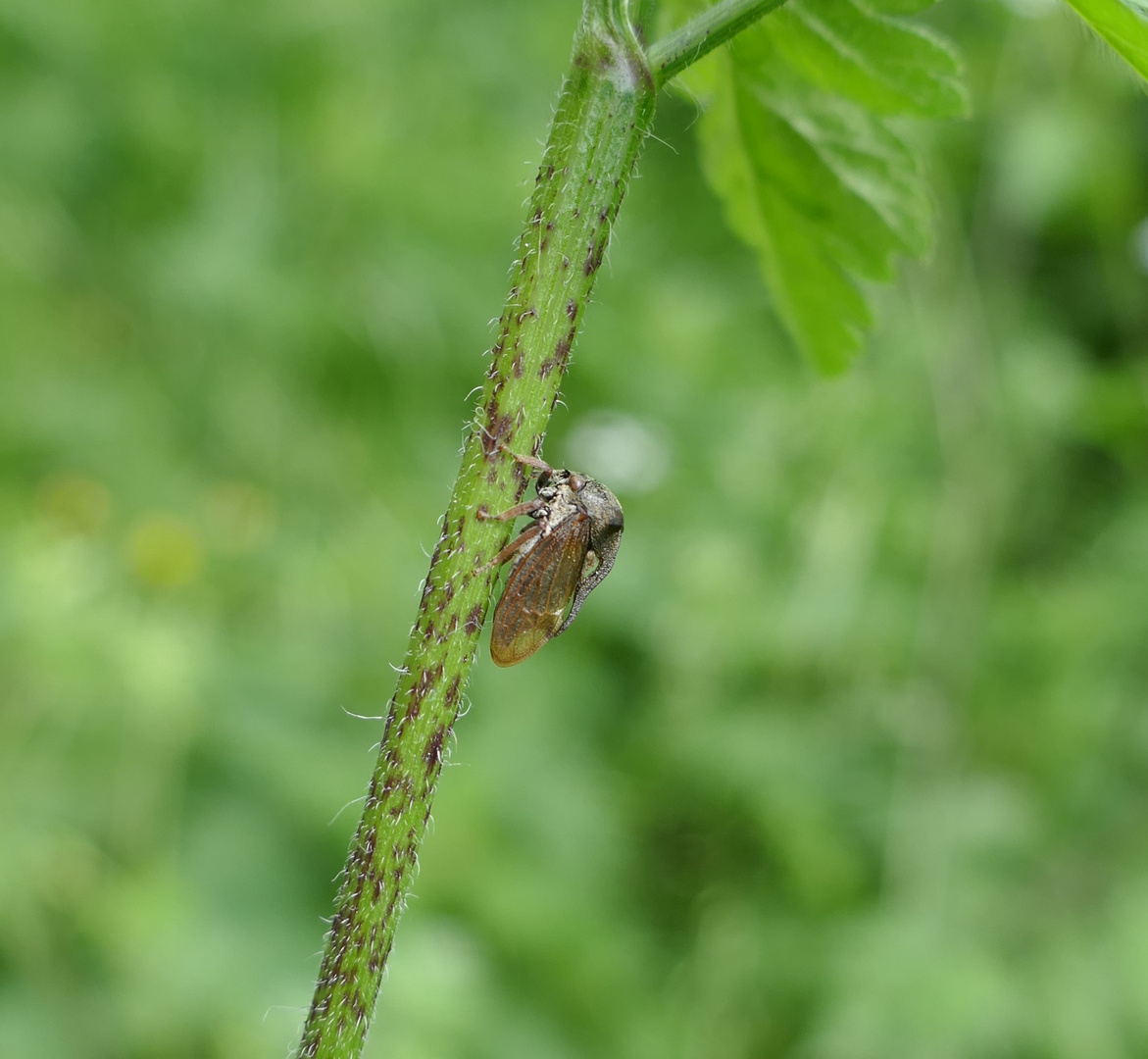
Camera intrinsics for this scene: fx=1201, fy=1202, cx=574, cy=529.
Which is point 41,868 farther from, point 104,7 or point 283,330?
point 104,7

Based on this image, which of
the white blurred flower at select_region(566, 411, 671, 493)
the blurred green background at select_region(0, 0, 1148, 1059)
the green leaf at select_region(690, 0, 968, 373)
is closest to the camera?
the green leaf at select_region(690, 0, 968, 373)

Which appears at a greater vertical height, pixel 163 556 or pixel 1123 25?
pixel 163 556

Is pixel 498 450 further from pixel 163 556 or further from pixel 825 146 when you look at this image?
pixel 163 556

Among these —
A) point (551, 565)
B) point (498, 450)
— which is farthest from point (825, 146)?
point (551, 565)

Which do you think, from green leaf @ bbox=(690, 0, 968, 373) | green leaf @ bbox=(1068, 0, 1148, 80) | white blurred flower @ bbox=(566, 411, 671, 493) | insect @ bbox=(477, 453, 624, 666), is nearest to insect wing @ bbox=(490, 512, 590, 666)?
insect @ bbox=(477, 453, 624, 666)

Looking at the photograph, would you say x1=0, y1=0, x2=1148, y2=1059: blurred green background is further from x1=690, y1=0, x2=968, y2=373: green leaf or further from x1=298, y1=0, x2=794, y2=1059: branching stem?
x1=298, y1=0, x2=794, y2=1059: branching stem

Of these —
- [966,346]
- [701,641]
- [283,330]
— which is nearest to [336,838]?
[701,641]

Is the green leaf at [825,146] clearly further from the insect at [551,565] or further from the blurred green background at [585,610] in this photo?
the blurred green background at [585,610]
